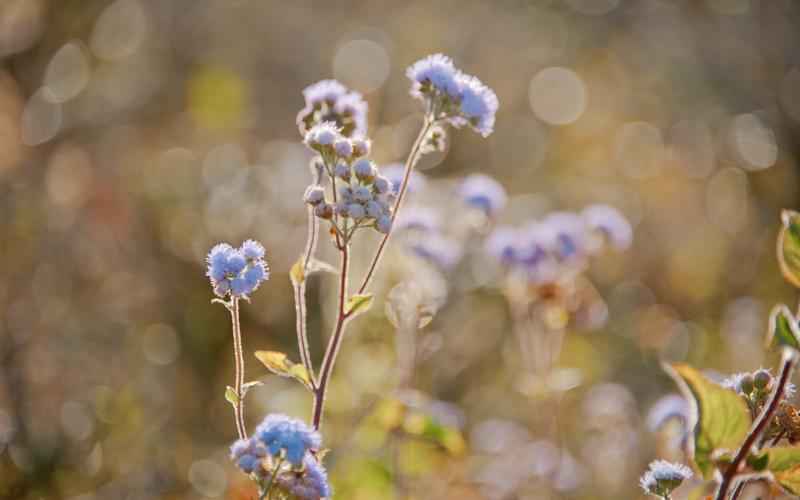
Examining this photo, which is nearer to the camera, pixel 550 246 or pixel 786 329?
pixel 786 329

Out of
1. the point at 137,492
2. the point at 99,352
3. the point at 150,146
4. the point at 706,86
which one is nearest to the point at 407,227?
the point at 137,492

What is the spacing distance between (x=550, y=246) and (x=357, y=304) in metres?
1.49

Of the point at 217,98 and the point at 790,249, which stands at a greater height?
the point at 217,98

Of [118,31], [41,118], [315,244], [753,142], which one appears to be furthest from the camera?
[753,142]

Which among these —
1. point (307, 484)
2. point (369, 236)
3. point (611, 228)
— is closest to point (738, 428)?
point (307, 484)

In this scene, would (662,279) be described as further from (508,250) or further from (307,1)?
(307,1)

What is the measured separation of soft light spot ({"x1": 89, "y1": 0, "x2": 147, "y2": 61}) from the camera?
514 cm

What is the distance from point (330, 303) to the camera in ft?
12.3

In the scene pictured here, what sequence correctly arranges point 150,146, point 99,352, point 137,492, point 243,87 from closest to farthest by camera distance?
point 137,492
point 99,352
point 150,146
point 243,87

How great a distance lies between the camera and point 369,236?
3785 mm

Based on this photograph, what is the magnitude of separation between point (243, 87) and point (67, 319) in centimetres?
232

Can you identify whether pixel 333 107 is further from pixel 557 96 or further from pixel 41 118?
pixel 557 96

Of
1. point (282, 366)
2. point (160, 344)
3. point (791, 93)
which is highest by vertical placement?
point (791, 93)

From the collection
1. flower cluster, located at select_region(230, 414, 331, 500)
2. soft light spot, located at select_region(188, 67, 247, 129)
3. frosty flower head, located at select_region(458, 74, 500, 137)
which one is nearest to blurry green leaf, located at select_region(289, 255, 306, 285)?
flower cluster, located at select_region(230, 414, 331, 500)
